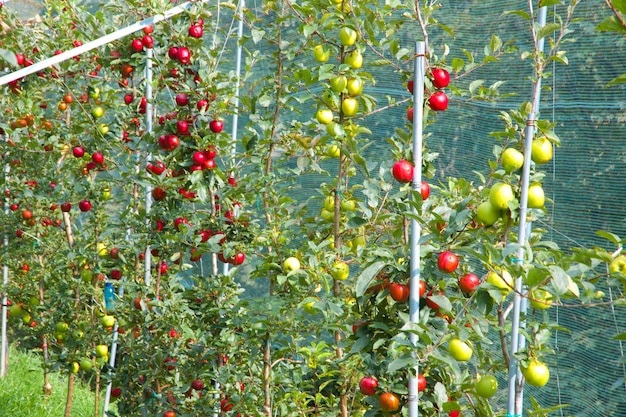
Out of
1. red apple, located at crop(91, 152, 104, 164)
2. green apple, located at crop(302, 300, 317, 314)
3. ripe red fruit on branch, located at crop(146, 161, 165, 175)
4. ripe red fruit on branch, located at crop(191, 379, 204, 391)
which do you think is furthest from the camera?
red apple, located at crop(91, 152, 104, 164)

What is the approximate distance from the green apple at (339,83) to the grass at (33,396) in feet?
8.68

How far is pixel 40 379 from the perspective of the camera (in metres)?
4.48

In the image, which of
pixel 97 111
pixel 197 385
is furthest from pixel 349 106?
pixel 97 111

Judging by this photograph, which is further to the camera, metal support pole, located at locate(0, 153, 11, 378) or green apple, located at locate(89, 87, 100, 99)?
metal support pole, located at locate(0, 153, 11, 378)

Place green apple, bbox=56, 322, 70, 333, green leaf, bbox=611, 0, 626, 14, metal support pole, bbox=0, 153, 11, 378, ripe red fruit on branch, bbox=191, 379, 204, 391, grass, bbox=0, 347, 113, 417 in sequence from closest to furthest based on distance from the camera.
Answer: green leaf, bbox=611, 0, 626, 14
ripe red fruit on branch, bbox=191, 379, 204, 391
green apple, bbox=56, 322, 70, 333
grass, bbox=0, 347, 113, 417
metal support pole, bbox=0, 153, 11, 378

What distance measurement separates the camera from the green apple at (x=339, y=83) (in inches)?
70.4

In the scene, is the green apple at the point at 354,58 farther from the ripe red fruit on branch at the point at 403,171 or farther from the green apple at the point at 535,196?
the green apple at the point at 535,196

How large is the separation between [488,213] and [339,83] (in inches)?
23.5

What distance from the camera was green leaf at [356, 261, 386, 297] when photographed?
4.60ft

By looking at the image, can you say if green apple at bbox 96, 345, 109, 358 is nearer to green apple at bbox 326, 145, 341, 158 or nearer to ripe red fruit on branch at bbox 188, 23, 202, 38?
ripe red fruit on branch at bbox 188, 23, 202, 38

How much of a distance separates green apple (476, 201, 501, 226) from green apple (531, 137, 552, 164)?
0.14 metres

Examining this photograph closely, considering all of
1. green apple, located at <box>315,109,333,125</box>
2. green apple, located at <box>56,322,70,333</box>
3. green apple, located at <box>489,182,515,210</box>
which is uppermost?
green apple, located at <box>315,109,333,125</box>

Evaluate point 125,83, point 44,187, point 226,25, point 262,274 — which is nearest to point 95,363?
point 44,187

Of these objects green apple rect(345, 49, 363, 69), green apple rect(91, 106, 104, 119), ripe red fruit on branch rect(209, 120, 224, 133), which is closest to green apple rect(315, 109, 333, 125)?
→ green apple rect(345, 49, 363, 69)
